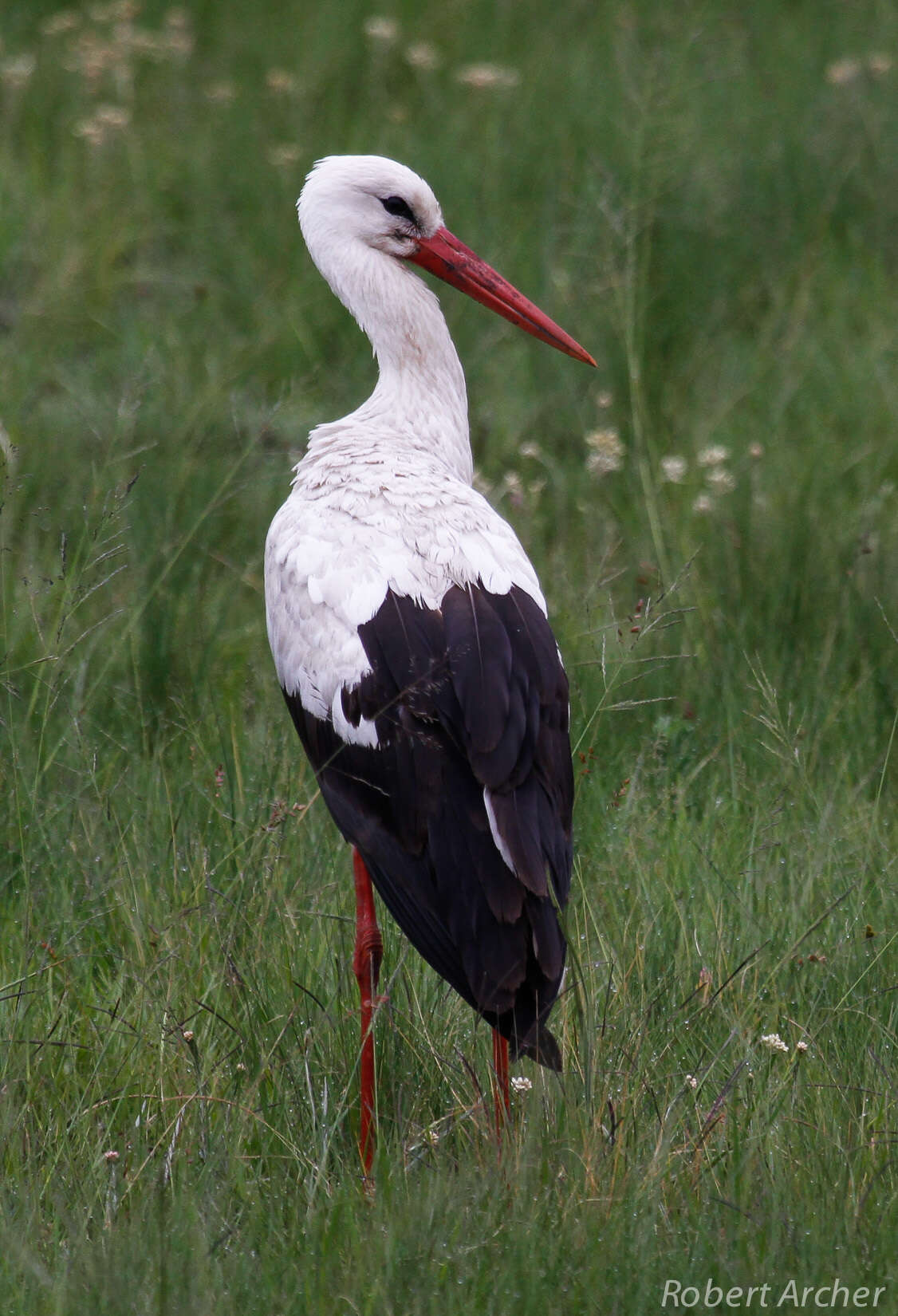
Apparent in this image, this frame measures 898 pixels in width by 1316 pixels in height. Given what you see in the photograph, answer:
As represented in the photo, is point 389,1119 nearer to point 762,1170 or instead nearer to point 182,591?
point 762,1170

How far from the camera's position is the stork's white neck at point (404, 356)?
11.9 ft

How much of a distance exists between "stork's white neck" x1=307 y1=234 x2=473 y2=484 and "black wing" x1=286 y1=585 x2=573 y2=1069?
777 millimetres

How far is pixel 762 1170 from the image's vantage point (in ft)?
7.97

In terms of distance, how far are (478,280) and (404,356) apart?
31 centimetres

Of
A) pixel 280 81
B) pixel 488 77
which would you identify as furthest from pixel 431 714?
pixel 280 81

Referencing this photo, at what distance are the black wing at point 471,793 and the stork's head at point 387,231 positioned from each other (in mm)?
1075

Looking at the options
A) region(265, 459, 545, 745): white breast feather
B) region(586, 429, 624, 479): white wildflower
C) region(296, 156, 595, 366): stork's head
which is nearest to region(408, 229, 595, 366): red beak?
region(296, 156, 595, 366): stork's head

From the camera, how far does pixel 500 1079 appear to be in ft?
9.02

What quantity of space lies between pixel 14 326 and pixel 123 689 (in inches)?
94.1

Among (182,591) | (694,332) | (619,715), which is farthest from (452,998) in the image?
(694,332)

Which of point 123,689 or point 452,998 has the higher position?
point 123,689

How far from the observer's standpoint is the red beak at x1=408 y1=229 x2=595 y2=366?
150 inches

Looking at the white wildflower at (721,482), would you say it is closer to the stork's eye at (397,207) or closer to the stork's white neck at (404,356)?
the stork's white neck at (404,356)

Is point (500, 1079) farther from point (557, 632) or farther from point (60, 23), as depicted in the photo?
point (60, 23)
